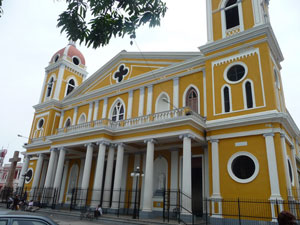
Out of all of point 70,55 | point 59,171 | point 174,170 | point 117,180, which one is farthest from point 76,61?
point 174,170

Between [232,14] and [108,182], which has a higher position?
[232,14]

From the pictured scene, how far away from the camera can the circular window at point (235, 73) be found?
15011mm

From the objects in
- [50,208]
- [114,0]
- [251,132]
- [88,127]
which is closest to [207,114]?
[251,132]

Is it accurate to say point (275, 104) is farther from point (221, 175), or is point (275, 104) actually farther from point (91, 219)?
point (91, 219)

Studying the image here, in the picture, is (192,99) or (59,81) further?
(59,81)

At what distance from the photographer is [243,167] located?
43.9 ft

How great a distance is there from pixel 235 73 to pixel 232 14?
15.4 ft

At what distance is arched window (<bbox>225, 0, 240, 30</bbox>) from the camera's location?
1664 centimetres

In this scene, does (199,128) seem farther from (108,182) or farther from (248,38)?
(108,182)

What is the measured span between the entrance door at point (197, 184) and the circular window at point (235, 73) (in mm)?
5554

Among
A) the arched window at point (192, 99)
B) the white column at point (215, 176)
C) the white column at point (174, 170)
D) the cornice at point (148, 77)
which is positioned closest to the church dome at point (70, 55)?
the cornice at point (148, 77)

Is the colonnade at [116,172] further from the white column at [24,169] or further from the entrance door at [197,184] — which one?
the white column at [24,169]

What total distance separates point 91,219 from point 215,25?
1516 cm

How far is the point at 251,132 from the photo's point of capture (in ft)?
44.4
